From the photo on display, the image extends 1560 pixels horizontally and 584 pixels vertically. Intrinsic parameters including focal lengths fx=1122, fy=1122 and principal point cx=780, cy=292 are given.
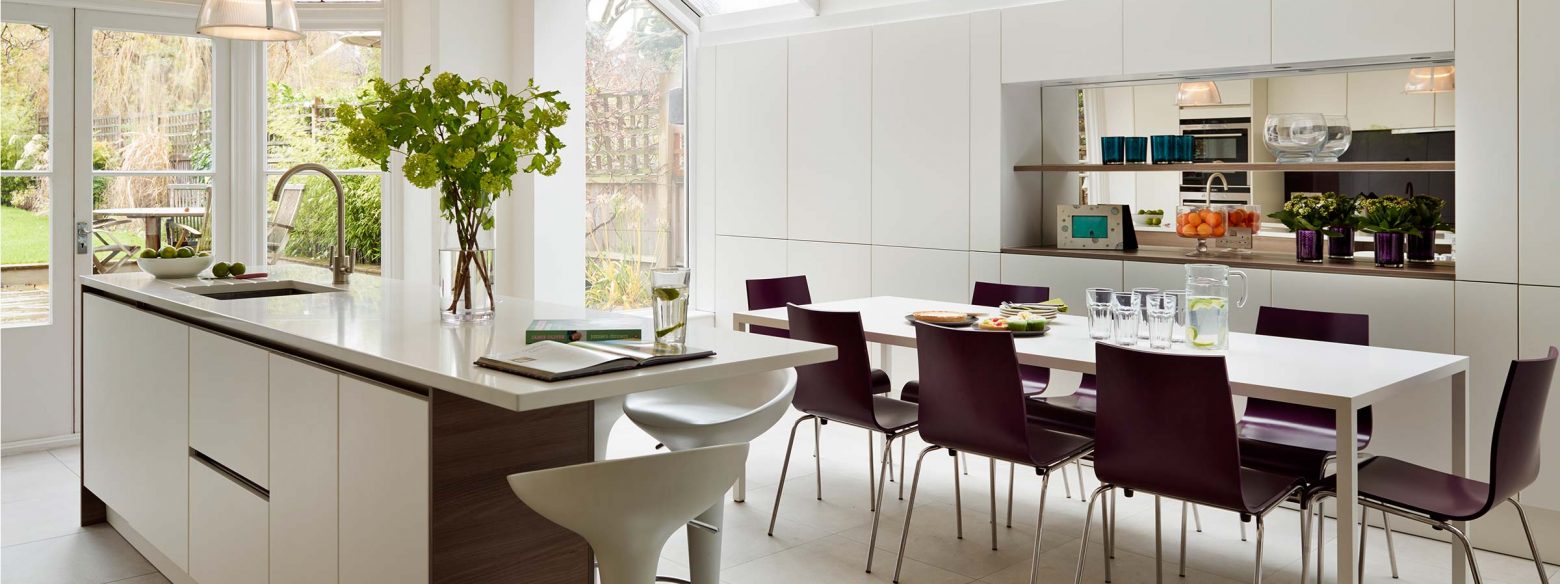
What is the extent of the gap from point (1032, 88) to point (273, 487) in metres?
3.80

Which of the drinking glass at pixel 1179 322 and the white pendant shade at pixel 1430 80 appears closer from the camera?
the drinking glass at pixel 1179 322

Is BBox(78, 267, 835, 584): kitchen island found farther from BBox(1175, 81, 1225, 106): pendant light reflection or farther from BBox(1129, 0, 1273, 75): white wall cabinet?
BBox(1175, 81, 1225, 106): pendant light reflection

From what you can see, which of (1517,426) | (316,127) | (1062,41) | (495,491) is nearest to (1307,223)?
(1062,41)

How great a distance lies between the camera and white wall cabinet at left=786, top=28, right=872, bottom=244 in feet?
18.7

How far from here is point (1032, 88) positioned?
5.26 meters

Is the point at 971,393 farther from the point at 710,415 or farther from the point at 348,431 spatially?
the point at 348,431

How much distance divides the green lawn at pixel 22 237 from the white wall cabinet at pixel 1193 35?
471cm

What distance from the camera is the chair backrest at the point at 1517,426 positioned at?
2.67m

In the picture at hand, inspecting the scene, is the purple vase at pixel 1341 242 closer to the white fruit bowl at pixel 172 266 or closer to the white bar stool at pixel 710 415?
the white bar stool at pixel 710 415

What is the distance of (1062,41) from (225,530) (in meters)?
3.70

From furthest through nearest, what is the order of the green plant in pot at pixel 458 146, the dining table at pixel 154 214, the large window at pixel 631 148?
1. the large window at pixel 631 148
2. the dining table at pixel 154 214
3. the green plant in pot at pixel 458 146

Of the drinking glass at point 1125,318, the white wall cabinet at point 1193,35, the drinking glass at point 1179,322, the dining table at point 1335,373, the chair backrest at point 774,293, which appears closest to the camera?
the dining table at point 1335,373

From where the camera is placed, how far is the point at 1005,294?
4.71 meters

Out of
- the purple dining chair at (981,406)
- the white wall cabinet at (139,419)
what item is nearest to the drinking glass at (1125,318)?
the purple dining chair at (981,406)
